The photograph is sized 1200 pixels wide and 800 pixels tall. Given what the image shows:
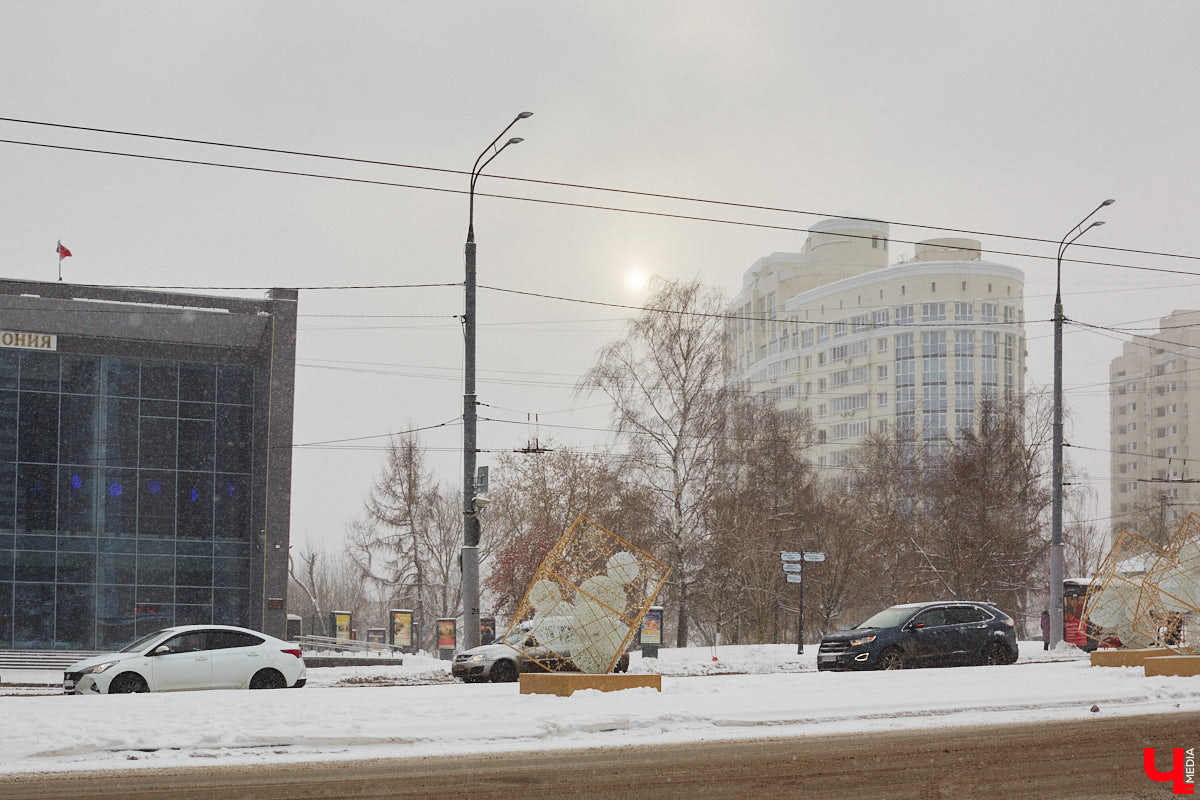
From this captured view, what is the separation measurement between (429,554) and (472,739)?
193 ft

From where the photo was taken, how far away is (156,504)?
1761 inches

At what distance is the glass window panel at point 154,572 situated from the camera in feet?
144

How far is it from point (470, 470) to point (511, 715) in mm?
12531

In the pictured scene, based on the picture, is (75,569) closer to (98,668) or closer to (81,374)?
(81,374)

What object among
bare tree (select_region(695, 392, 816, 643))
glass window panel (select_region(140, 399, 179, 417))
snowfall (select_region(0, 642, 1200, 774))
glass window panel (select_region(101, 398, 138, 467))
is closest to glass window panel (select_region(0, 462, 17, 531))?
glass window panel (select_region(101, 398, 138, 467))

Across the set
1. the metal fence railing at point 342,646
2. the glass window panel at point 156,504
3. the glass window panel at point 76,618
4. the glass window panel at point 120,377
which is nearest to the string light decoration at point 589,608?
the metal fence railing at point 342,646

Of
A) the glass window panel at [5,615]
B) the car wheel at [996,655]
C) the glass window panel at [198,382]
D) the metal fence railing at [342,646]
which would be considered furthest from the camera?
the metal fence railing at [342,646]

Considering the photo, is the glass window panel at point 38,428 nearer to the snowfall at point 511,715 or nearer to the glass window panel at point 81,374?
the glass window panel at point 81,374

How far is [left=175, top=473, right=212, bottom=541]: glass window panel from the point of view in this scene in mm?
44969

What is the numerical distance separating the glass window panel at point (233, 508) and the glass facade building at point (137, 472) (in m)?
0.04

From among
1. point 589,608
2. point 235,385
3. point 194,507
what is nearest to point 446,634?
point 194,507

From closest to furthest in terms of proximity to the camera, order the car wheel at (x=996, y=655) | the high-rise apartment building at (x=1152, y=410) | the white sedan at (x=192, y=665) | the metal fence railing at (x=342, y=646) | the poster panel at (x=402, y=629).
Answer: the white sedan at (x=192, y=665)
the car wheel at (x=996, y=655)
the poster panel at (x=402, y=629)
the metal fence railing at (x=342, y=646)
the high-rise apartment building at (x=1152, y=410)

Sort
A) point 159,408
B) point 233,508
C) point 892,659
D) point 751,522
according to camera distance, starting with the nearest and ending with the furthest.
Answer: point 892,659 → point 159,408 → point 233,508 → point 751,522

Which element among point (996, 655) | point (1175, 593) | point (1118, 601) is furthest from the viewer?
point (996, 655)
